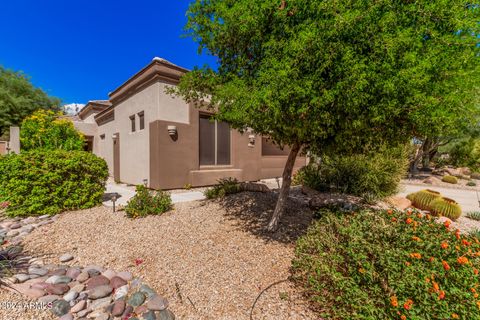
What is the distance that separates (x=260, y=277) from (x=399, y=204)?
6.29 meters

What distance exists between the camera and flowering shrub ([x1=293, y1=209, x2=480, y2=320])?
173 centimetres

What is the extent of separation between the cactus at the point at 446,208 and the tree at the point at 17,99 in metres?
27.1

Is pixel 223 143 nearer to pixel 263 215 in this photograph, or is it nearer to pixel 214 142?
pixel 214 142

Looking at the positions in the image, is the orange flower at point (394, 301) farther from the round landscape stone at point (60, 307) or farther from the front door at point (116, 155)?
the front door at point (116, 155)

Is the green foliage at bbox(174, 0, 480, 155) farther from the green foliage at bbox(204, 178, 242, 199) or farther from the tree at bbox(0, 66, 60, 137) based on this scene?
the tree at bbox(0, 66, 60, 137)

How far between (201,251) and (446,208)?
23.2 ft

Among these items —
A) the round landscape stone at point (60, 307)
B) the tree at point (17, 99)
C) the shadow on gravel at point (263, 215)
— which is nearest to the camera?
the round landscape stone at point (60, 307)

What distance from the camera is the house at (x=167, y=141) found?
26.8 feet

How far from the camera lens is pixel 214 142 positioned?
9820 millimetres

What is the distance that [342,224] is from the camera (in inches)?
114

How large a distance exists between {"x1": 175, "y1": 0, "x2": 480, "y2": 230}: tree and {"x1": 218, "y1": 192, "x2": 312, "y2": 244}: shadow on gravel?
7.42 feet

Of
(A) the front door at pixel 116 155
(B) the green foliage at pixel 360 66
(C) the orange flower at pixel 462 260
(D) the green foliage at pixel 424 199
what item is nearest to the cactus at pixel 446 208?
(D) the green foliage at pixel 424 199

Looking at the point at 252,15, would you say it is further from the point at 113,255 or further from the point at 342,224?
the point at 113,255

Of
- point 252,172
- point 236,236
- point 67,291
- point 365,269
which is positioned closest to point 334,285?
point 365,269
